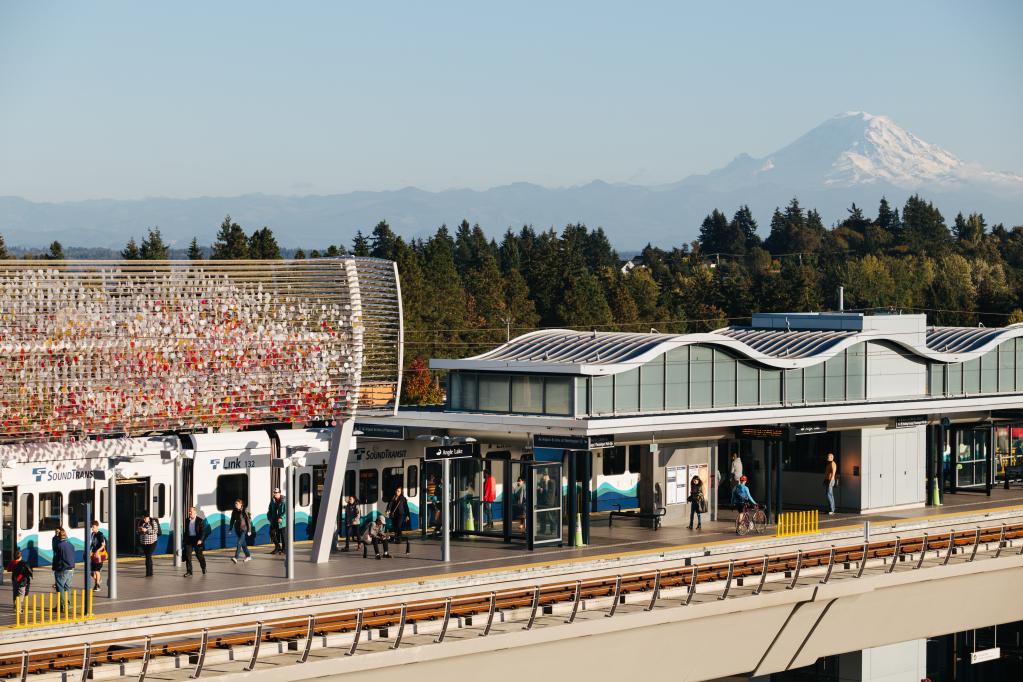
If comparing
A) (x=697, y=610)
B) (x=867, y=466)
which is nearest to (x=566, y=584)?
(x=697, y=610)

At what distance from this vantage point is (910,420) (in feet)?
156

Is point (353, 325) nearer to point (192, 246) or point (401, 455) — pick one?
point (401, 455)

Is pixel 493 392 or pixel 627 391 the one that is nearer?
pixel 627 391

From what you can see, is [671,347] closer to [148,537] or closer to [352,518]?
[352,518]

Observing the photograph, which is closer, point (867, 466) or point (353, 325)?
point (353, 325)

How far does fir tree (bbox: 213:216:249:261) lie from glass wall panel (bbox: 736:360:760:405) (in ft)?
176

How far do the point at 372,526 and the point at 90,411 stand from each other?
7.03m

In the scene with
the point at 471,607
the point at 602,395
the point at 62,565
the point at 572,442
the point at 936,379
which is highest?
the point at 936,379

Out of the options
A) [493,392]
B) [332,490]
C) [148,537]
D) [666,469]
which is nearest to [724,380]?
[666,469]

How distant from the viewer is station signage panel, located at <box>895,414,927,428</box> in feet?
154

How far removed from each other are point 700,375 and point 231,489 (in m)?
12.3

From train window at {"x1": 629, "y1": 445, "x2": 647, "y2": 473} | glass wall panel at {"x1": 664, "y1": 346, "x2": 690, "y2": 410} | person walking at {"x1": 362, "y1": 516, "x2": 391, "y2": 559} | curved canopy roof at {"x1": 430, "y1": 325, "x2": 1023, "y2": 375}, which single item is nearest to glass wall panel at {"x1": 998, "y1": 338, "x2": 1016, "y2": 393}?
curved canopy roof at {"x1": 430, "y1": 325, "x2": 1023, "y2": 375}

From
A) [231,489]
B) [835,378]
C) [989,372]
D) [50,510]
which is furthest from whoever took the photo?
[989,372]

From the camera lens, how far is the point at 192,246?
94.8m
